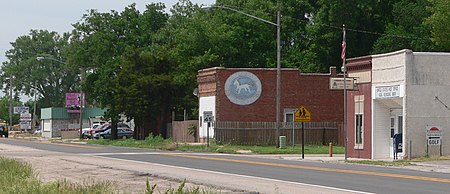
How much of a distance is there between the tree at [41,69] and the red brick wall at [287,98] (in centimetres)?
9074

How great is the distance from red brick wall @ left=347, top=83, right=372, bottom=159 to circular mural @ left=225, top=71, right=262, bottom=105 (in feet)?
56.5

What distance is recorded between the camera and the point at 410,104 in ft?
128

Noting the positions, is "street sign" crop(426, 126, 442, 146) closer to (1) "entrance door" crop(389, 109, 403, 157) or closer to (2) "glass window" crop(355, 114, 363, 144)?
(1) "entrance door" crop(389, 109, 403, 157)

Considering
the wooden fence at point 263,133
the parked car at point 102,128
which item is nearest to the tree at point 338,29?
the wooden fence at point 263,133

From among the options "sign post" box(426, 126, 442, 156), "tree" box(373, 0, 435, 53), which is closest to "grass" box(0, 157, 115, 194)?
"sign post" box(426, 126, 442, 156)

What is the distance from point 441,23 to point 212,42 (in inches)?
790

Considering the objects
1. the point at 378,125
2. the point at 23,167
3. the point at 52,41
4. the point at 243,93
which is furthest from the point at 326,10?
the point at 52,41

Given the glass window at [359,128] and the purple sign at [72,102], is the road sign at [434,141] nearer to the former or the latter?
the glass window at [359,128]

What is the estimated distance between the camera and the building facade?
128 feet

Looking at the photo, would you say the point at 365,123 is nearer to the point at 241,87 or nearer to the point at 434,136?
the point at 434,136

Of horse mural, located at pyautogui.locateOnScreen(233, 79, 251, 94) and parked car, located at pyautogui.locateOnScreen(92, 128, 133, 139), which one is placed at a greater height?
horse mural, located at pyautogui.locateOnScreen(233, 79, 251, 94)

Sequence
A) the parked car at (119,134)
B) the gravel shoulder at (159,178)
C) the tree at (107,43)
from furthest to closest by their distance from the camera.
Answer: the parked car at (119,134), the tree at (107,43), the gravel shoulder at (159,178)

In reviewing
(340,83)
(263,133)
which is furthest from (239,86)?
(340,83)

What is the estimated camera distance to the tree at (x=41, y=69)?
152m
